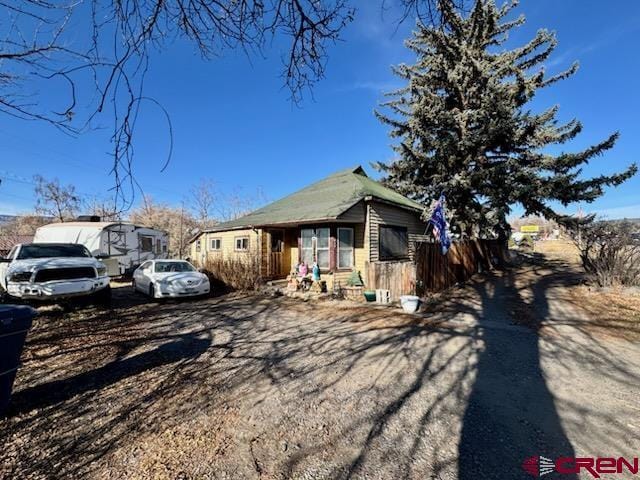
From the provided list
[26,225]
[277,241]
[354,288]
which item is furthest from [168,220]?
[354,288]

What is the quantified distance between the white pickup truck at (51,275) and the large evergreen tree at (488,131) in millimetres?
14929

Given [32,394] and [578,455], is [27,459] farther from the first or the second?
[578,455]

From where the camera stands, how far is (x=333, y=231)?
11.8 m

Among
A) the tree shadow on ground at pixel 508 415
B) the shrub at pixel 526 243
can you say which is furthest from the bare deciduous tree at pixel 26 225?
the shrub at pixel 526 243

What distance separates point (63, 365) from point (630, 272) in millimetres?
14517

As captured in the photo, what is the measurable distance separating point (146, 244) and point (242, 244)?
21.3 ft

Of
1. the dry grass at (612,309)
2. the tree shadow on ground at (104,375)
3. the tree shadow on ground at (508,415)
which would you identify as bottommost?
the tree shadow on ground at (508,415)

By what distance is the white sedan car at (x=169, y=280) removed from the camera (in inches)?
392

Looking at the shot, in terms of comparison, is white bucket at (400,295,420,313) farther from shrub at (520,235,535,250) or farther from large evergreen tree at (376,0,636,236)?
shrub at (520,235,535,250)

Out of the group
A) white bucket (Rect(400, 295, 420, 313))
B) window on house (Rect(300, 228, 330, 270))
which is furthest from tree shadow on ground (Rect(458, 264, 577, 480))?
window on house (Rect(300, 228, 330, 270))

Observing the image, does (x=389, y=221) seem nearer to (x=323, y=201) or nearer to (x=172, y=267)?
(x=323, y=201)

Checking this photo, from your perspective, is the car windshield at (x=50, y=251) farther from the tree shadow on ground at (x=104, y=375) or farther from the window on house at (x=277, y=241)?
the window on house at (x=277, y=241)

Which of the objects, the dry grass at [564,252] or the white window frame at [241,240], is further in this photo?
the dry grass at [564,252]

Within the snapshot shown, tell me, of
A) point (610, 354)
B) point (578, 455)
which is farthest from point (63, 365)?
point (610, 354)
